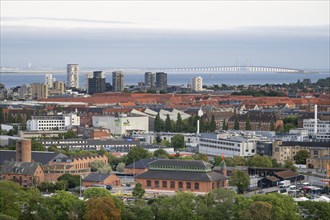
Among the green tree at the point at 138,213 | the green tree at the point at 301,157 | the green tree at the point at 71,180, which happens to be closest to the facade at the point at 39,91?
the green tree at the point at 301,157

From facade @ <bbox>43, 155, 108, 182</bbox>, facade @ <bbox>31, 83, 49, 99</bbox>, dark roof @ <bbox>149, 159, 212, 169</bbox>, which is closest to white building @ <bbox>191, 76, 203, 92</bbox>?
facade @ <bbox>31, 83, 49, 99</bbox>

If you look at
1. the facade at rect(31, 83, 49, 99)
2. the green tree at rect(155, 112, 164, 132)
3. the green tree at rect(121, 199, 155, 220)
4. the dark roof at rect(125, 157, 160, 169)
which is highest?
the facade at rect(31, 83, 49, 99)

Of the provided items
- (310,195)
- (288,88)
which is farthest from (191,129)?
(288,88)

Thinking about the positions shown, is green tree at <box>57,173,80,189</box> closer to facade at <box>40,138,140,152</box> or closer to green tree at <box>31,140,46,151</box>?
green tree at <box>31,140,46,151</box>

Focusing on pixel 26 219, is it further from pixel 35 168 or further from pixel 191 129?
pixel 191 129

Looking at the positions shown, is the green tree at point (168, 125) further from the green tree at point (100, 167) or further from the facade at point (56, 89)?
the facade at point (56, 89)

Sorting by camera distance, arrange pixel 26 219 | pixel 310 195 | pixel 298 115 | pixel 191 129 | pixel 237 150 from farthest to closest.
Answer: pixel 298 115
pixel 191 129
pixel 237 150
pixel 310 195
pixel 26 219
